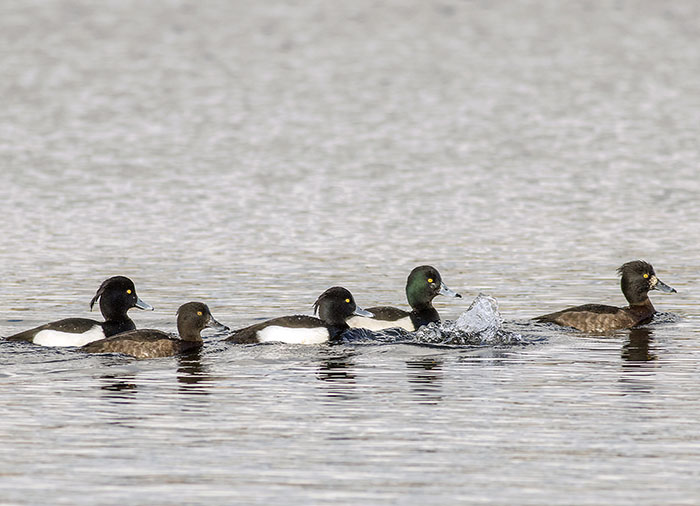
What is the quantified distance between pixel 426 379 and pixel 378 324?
3979mm

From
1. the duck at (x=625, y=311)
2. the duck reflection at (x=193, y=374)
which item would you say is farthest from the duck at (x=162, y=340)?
the duck at (x=625, y=311)

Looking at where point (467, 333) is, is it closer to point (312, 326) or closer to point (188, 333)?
point (312, 326)

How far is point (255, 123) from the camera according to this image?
164ft

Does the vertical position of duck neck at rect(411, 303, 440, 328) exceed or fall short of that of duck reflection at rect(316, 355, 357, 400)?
it exceeds it

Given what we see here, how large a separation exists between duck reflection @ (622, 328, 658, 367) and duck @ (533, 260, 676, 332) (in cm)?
33

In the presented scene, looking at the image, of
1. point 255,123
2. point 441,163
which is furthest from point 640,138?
point 255,123

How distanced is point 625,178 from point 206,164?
35.4ft

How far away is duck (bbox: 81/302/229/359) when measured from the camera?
1733 cm

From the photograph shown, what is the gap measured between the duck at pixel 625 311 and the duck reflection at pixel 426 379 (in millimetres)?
2886

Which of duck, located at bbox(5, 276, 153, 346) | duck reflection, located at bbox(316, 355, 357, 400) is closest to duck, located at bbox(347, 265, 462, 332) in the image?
duck reflection, located at bbox(316, 355, 357, 400)

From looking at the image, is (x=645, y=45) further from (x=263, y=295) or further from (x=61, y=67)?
(x=263, y=295)

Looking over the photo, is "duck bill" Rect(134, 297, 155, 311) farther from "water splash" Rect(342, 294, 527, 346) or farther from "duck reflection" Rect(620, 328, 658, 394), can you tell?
"duck reflection" Rect(620, 328, 658, 394)

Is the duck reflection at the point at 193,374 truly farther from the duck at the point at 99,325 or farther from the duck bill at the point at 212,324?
the duck at the point at 99,325

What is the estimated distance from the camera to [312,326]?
18406 millimetres
